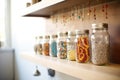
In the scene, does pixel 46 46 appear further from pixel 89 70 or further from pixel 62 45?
pixel 89 70

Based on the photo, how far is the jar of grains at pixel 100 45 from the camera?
2.74 ft

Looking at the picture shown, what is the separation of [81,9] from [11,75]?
2.04 meters

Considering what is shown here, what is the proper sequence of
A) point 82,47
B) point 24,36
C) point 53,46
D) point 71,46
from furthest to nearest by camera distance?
1. point 24,36
2. point 53,46
3. point 71,46
4. point 82,47

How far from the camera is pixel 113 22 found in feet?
3.04

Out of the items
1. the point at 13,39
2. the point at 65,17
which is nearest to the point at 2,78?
the point at 13,39

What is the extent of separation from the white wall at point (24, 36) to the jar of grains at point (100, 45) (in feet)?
2.11

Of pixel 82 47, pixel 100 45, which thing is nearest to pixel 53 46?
pixel 82 47

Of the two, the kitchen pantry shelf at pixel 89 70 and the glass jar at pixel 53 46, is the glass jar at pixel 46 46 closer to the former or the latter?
the glass jar at pixel 53 46

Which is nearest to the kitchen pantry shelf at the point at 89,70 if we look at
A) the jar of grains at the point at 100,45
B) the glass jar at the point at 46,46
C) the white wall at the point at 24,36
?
the jar of grains at the point at 100,45

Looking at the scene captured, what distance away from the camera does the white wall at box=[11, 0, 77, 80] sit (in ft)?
6.04

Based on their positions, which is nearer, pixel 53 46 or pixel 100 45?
pixel 100 45

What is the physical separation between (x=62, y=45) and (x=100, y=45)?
12.8 inches

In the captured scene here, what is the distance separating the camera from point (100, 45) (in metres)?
0.83

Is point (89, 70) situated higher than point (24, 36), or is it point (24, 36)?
point (24, 36)
